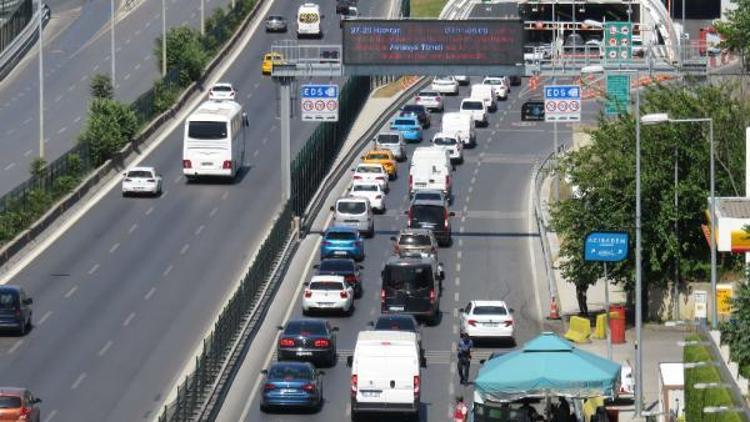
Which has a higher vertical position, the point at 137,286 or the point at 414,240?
the point at 414,240

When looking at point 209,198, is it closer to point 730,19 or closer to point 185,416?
point 730,19

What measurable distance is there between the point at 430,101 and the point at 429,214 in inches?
1478

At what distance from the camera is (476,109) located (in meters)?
113

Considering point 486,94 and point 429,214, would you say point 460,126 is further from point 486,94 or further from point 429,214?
point 429,214

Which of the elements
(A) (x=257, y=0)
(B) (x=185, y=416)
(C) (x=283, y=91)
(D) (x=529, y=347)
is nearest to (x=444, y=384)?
(B) (x=185, y=416)

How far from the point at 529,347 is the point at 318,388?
1395cm

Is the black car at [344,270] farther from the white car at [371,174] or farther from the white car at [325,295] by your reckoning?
the white car at [371,174]

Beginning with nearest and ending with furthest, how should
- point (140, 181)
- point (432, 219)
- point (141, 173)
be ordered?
1. point (432, 219)
2. point (140, 181)
3. point (141, 173)

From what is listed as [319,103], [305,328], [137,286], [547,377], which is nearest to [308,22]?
[319,103]

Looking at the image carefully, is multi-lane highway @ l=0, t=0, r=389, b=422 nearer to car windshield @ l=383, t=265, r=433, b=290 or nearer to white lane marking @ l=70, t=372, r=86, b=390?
white lane marking @ l=70, t=372, r=86, b=390

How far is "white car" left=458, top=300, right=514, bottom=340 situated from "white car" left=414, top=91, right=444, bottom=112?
52.6 metres

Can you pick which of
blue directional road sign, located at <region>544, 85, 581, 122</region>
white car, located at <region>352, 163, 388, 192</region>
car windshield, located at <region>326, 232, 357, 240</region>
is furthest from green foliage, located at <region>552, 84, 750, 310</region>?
white car, located at <region>352, 163, 388, 192</region>

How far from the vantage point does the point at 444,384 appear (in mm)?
58281

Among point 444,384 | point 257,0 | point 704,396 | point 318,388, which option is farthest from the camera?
point 257,0
